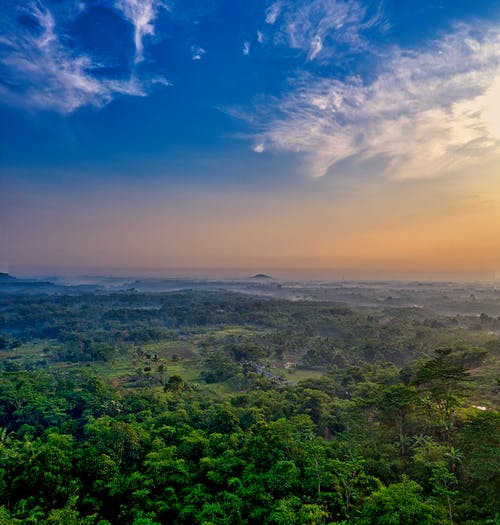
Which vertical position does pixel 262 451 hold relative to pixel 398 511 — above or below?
below

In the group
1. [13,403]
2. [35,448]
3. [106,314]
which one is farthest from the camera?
[106,314]

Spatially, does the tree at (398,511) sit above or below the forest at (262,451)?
above

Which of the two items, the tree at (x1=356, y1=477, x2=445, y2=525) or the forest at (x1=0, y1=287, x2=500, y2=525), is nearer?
the tree at (x1=356, y1=477, x2=445, y2=525)

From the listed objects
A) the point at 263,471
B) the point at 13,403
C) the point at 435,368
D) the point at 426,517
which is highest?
the point at 435,368

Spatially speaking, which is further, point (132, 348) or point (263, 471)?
point (132, 348)

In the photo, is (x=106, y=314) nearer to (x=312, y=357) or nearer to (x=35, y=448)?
(x=312, y=357)

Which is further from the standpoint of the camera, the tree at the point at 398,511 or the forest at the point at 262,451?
the forest at the point at 262,451

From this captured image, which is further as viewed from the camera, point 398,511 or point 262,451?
point 262,451

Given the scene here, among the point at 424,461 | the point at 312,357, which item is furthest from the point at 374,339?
the point at 424,461

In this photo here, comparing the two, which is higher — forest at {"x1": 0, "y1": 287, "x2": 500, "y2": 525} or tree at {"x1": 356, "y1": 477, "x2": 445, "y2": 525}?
tree at {"x1": 356, "y1": 477, "x2": 445, "y2": 525}

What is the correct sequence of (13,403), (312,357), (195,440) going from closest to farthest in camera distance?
(195,440)
(13,403)
(312,357)

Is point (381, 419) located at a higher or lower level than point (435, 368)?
lower
